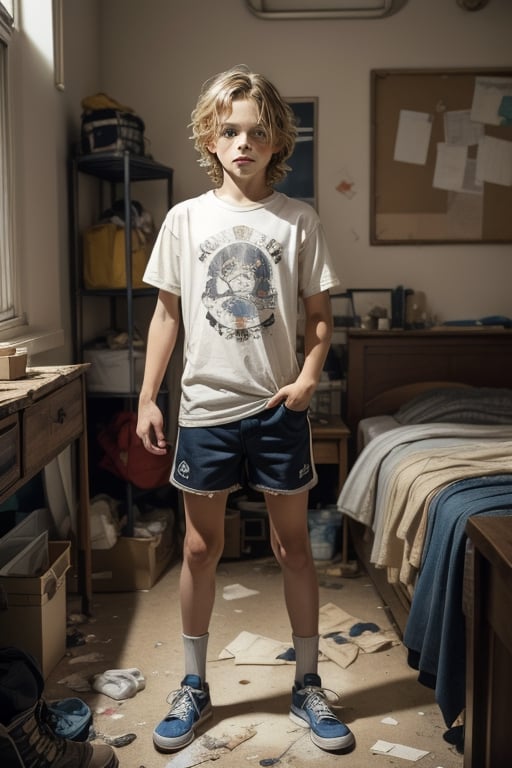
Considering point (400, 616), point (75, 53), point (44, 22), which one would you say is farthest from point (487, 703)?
point (75, 53)

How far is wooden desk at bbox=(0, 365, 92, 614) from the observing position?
2074mm

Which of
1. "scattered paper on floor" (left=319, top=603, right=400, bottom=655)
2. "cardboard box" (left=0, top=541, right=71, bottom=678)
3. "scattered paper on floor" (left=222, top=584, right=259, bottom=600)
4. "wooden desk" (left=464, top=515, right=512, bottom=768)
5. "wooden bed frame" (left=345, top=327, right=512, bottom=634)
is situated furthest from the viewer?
"wooden bed frame" (left=345, top=327, right=512, bottom=634)

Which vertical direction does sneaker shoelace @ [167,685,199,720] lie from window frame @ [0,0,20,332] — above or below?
below

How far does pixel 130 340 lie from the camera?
3.54m

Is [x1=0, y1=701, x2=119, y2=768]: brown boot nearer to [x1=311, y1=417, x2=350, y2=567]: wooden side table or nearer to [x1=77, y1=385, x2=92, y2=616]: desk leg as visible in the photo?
[x1=77, y1=385, x2=92, y2=616]: desk leg

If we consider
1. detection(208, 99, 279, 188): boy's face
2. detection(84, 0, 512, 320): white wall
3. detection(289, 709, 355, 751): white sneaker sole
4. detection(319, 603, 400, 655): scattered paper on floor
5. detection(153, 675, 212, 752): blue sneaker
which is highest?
detection(84, 0, 512, 320): white wall

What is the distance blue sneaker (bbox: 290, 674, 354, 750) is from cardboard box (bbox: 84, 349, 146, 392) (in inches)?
62.5

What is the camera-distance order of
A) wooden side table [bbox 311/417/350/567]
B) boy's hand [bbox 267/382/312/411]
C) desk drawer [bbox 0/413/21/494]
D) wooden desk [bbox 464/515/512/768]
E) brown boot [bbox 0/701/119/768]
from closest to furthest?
wooden desk [bbox 464/515/512/768]
brown boot [bbox 0/701/119/768]
desk drawer [bbox 0/413/21/494]
boy's hand [bbox 267/382/312/411]
wooden side table [bbox 311/417/350/567]

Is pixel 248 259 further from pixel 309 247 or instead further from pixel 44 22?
pixel 44 22

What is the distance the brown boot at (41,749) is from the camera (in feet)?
5.98

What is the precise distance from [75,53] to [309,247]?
1950 mm

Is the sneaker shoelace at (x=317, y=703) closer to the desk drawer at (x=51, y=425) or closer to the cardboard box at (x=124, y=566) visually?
the desk drawer at (x=51, y=425)

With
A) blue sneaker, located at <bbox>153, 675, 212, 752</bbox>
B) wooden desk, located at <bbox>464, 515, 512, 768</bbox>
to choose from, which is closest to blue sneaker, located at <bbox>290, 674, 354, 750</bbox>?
blue sneaker, located at <bbox>153, 675, 212, 752</bbox>

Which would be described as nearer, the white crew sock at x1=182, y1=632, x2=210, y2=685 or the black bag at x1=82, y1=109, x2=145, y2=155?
the white crew sock at x1=182, y1=632, x2=210, y2=685
